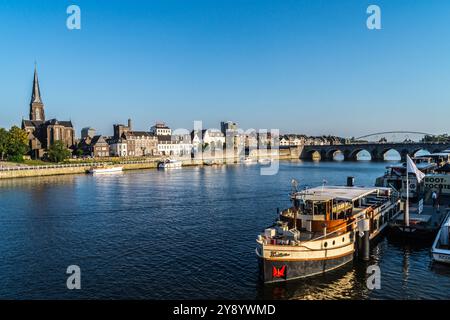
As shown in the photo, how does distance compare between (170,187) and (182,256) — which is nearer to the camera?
(182,256)

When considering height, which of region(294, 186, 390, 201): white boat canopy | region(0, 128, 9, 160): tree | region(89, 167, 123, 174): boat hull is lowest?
region(89, 167, 123, 174): boat hull

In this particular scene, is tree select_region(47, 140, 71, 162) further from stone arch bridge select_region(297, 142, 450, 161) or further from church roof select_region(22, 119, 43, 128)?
stone arch bridge select_region(297, 142, 450, 161)

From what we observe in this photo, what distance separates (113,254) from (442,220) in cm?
3185

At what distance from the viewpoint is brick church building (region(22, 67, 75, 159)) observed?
147 meters

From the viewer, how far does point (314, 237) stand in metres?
27.2

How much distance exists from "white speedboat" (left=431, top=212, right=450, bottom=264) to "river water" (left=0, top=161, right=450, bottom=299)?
31.7 inches

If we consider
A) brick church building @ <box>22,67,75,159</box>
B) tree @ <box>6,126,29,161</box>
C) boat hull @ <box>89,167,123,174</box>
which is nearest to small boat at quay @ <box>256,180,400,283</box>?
boat hull @ <box>89,167,123,174</box>

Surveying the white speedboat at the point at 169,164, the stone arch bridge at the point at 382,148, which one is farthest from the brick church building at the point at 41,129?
the stone arch bridge at the point at 382,148

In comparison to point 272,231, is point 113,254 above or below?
below
